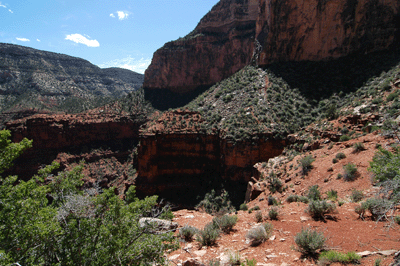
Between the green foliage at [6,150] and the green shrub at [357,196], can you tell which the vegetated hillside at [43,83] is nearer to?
the green foliage at [6,150]

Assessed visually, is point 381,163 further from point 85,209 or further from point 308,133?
point 308,133

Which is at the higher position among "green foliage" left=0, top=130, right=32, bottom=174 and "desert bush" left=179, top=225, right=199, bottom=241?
"green foliage" left=0, top=130, right=32, bottom=174

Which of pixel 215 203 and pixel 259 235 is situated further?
pixel 215 203

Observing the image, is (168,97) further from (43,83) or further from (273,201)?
(273,201)

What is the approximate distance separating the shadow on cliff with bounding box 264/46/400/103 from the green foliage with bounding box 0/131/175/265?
30.0 meters

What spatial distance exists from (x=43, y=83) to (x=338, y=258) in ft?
345

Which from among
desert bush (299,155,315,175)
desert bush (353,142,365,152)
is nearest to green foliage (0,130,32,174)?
desert bush (299,155,315,175)

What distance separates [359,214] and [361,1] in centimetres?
3319

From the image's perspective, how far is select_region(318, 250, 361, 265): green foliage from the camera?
5602 millimetres

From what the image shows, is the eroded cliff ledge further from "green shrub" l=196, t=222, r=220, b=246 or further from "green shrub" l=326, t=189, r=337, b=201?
"green shrub" l=196, t=222, r=220, b=246

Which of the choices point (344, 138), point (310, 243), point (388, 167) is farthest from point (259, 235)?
point (344, 138)

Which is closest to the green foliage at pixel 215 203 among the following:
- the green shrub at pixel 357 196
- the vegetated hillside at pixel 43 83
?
the green shrub at pixel 357 196

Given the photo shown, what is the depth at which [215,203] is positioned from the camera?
26.6 meters

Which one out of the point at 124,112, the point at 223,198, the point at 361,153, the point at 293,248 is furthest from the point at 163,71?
the point at 293,248
